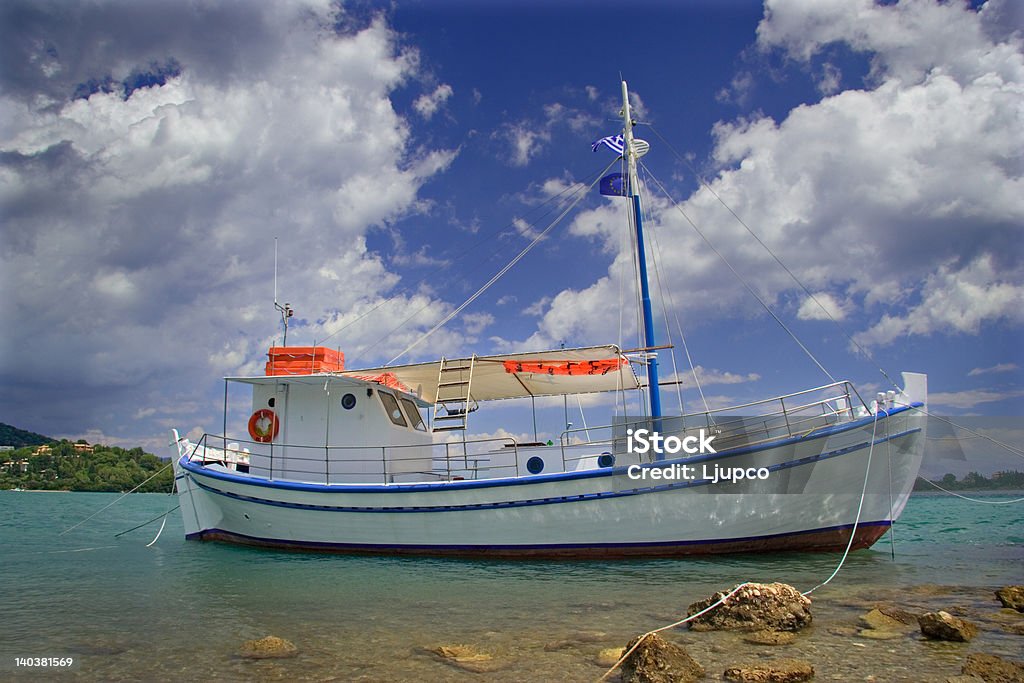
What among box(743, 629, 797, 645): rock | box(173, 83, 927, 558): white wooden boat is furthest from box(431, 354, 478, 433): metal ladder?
box(743, 629, 797, 645): rock

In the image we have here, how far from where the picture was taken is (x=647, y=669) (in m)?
5.09

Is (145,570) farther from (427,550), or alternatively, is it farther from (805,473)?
(805,473)

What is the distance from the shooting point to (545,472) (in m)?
13.2

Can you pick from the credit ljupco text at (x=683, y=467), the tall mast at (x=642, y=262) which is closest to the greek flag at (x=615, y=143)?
the tall mast at (x=642, y=262)

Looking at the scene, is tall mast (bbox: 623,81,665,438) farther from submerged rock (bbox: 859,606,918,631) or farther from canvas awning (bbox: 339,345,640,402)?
submerged rock (bbox: 859,606,918,631)

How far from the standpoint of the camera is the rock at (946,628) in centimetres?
605

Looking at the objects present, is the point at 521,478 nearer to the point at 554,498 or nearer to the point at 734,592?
the point at 554,498

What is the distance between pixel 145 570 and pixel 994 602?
46.0 ft

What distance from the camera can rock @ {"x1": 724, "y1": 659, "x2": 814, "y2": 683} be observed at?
16.6 ft

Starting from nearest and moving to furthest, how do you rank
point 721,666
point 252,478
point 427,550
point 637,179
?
point 721,666 < point 427,550 < point 252,478 < point 637,179

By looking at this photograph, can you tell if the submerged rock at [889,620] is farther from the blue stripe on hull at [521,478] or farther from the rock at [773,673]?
the blue stripe on hull at [521,478]

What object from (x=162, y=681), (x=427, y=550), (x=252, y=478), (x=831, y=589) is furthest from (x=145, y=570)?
(x=831, y=589)

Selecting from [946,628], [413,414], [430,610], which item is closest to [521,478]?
[430,610]

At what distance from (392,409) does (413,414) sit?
1.03 metres
